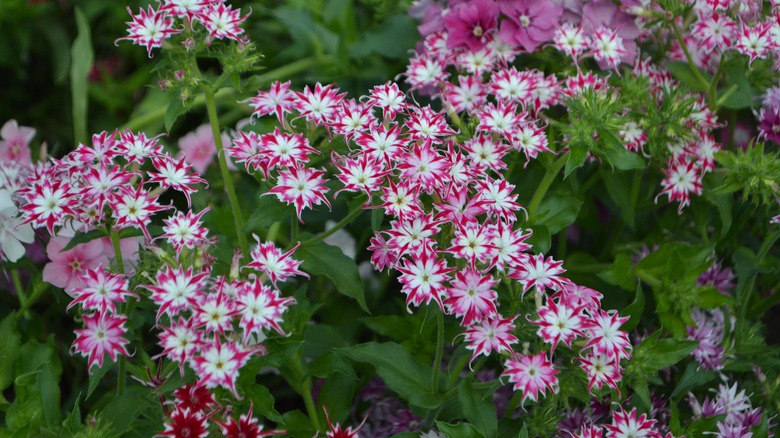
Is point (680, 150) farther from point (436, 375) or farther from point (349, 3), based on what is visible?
point (349, 3)

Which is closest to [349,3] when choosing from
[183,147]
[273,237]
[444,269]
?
[183,147]

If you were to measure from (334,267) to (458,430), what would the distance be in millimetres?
243

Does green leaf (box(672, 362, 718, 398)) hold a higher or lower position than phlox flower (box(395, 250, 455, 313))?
lower

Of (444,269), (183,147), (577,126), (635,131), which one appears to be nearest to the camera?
(444,269)

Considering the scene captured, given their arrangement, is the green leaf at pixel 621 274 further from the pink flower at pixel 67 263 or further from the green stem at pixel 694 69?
the pink flower at pixel 67 263

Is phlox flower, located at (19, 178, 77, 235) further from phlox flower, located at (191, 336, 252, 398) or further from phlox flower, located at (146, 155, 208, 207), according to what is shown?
phlox flower, located at (191, 336, 252, 398)

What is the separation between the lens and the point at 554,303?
81 cm

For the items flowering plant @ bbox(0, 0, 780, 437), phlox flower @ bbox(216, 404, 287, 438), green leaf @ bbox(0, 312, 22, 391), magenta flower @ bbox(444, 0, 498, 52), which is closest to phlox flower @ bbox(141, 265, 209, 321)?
flowering plant @ bbox(0, 0, 780, 437)

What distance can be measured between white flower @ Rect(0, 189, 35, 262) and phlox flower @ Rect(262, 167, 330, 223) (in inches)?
13.1

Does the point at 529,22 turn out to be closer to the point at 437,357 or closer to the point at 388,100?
the point at 388,100

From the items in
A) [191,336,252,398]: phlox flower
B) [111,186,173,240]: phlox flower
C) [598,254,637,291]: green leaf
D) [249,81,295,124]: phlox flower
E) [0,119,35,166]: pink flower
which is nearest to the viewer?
[191,336,252,398]: phlox flower

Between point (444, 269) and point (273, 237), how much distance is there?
1.44ft

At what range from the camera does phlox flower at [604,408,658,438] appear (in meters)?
0.86

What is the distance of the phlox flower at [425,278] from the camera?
31.3 inches
